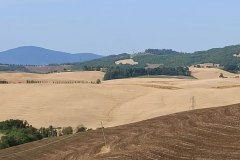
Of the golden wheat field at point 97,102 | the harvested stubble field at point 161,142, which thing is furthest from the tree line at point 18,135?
the harvested stubble field at point 161,142

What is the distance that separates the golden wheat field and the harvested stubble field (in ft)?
118

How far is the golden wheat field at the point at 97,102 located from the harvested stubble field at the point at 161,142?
35844mm

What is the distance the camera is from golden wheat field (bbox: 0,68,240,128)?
8231 centimetres

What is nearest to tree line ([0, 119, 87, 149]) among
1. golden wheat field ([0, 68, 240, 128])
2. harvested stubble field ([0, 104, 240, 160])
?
golden wheat field ([0, 68, 240, 128])

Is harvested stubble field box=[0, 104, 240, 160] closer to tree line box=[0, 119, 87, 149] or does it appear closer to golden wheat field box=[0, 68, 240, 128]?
tree line box=[0, 119, 87, 149]

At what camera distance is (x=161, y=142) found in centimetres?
3114

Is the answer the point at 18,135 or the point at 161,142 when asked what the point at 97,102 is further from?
the point at 161,142

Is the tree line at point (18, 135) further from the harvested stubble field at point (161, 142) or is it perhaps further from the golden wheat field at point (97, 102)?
the harvested stubble field at point (161, 142)

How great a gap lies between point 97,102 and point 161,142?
6865cm

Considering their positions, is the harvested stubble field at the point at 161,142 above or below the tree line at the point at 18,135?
above

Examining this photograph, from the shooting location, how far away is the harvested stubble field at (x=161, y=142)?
95.4ft

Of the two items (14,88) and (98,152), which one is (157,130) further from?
(14,88)

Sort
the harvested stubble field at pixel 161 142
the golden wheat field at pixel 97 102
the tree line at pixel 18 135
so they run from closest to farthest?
the harvested stubble field at pixel 161 142 → the tree line at pixel 18 135 → the golden wheat field at pixel 97 102

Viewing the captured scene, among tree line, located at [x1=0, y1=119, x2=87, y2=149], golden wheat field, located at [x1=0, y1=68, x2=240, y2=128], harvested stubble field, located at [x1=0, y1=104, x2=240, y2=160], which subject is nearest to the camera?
harvested stubble field, located at [x1=0, y1=104, x2=240, y2=160]
